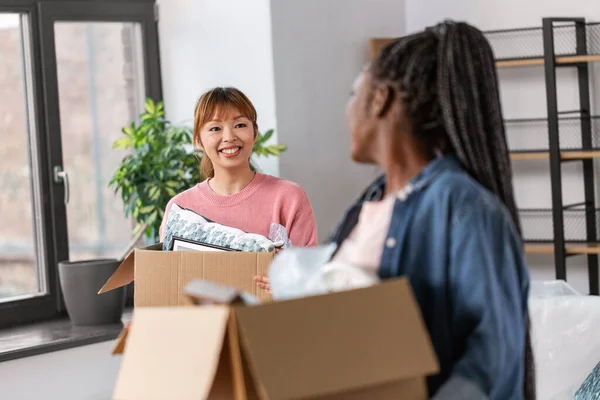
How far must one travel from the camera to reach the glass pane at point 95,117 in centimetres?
362

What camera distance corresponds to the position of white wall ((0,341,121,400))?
3049 millimetres

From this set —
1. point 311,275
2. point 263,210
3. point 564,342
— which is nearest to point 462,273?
point 311,275

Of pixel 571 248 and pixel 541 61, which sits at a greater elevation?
pixel 541 61

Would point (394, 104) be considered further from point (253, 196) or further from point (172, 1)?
point (172, 1)

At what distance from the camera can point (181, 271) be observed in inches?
67.2

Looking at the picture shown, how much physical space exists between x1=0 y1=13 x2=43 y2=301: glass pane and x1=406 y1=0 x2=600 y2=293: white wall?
1.87 meters

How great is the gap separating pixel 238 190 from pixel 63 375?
1.34 meters

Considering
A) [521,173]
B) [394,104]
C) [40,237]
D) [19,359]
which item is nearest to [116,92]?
[40,237]

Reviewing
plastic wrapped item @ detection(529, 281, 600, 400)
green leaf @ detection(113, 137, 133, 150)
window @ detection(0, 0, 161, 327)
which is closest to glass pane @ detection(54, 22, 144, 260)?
window @ detection(0, 0, 161, 327)

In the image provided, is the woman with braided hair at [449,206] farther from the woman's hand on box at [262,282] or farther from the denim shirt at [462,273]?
the woman's hand on box at [262,282]

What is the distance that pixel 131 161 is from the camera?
341 cm

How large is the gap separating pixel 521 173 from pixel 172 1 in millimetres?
1675

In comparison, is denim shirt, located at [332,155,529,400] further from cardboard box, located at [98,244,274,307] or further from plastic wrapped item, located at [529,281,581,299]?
plastic wrapped item, located at [529,281,581,299]

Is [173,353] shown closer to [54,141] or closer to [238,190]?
[238,190]
